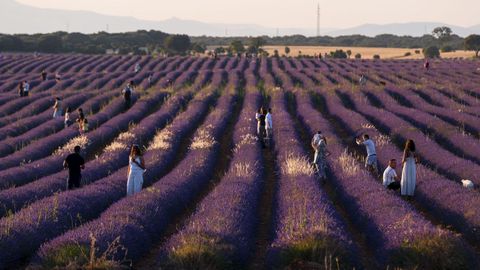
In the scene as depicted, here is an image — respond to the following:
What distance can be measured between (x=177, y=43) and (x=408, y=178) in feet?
223

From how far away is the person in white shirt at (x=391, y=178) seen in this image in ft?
40.3

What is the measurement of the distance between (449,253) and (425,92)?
23.8 meters

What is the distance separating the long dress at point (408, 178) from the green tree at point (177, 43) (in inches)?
2665

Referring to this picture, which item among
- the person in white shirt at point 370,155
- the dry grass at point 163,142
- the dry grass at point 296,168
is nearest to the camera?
the dry grass at point 296,168

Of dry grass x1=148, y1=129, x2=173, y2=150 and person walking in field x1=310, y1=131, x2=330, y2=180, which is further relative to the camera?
dry grass x1=148, y1=129, x2=173, y2=150

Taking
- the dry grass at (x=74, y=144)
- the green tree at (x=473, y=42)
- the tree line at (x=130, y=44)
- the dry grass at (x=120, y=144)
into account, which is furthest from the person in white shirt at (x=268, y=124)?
the green tree at (x=473, y=42)

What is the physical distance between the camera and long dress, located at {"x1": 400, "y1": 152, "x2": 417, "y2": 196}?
1186cm

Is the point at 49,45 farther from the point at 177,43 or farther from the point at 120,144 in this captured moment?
the point at 120,144

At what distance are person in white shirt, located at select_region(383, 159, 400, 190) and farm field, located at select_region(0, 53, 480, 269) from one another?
0.48 metres

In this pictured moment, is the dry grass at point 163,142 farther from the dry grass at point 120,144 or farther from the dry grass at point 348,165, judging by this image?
the dry grass at point 348,165

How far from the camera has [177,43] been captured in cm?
7781

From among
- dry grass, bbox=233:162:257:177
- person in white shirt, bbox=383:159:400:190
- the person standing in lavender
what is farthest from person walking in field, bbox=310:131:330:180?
the person standing in lavender

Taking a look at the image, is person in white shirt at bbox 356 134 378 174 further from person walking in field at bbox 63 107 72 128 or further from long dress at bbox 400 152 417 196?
person walking in field at bbox 63 107 72 128

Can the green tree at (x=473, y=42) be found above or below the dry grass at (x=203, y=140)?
above
